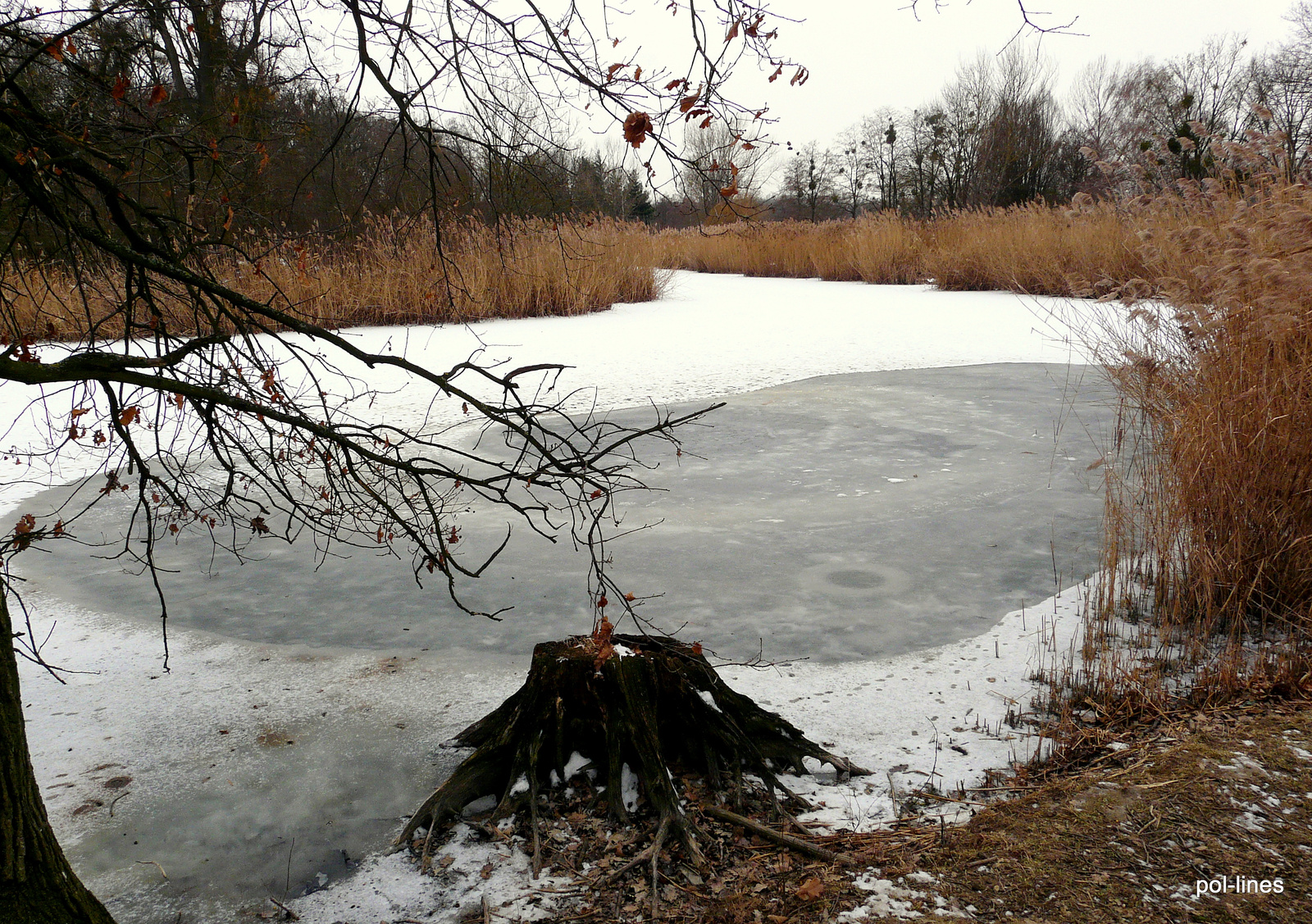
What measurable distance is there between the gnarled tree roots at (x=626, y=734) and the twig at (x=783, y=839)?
0.20 ft

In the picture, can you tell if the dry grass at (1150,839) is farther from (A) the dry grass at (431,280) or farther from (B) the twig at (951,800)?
(A) the dry grass at (431,280)

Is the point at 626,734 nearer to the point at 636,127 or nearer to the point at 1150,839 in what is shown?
the point at 1150,839

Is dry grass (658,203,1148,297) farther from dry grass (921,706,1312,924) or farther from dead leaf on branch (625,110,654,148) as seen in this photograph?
dead leaf on branch (625,110,654,148)

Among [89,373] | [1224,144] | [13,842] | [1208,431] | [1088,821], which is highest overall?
[1224,144]

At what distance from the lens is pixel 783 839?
1.99 metres

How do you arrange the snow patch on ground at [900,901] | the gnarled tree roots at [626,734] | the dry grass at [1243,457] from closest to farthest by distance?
the snow patch on ground at [900,901] < the gnarled tree roots at [626,734] < the dry grass at [1243,457]

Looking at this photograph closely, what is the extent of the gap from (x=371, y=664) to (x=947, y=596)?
199 cm

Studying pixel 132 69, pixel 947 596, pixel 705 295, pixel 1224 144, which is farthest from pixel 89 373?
pixel 705 295

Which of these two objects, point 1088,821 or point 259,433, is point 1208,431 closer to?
point 1088,821

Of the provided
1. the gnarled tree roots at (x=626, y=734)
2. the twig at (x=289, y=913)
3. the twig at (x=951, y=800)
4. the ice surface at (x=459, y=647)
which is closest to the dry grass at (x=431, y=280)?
the ice surface at (x=459, y=647)

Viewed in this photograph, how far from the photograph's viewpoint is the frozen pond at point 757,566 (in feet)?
10.2

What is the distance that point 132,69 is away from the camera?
241cm

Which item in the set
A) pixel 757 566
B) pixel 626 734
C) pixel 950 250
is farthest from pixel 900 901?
pixel 950 250

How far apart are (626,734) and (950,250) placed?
1283 cm
